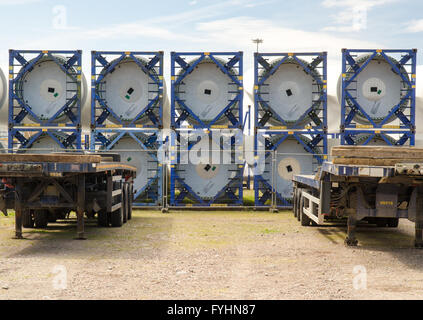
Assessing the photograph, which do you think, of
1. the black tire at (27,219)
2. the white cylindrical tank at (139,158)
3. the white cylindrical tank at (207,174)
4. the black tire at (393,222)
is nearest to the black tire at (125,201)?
the black tire at (27,219)

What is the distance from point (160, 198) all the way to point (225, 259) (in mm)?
8885

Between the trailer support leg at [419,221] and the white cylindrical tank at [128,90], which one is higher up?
the white cylindrical tank at [128,90]

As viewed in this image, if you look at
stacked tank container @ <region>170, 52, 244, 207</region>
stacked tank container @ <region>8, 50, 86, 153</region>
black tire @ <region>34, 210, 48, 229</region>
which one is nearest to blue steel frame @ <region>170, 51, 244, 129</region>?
stacked tank container @ <region>170, 52, 244, 207</region>

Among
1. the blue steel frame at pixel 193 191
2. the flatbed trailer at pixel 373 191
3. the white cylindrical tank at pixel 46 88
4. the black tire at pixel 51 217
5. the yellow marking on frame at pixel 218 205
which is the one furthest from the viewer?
the white cylindrical tank at pixel 46 88

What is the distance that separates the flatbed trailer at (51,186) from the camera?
910 cm

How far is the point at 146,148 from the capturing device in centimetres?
1700

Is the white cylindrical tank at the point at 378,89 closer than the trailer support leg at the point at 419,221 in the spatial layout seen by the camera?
No

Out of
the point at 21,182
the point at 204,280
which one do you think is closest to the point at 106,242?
the point at 21,182

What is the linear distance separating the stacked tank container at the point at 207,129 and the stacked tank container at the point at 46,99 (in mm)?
3430

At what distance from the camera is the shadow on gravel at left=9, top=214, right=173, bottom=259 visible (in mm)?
8688

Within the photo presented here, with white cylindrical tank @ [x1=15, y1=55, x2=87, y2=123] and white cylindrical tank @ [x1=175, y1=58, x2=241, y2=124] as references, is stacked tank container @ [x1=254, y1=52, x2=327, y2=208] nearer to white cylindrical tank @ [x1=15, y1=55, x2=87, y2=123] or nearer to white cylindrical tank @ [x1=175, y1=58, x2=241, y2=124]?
white cylindrical tank @ [x1=175, y1=58, x2=241, y2=124]

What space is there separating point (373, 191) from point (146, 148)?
30.6ft

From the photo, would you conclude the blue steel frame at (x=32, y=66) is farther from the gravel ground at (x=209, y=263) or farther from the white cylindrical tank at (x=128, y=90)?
the gravel ground at (x=209, y=263)

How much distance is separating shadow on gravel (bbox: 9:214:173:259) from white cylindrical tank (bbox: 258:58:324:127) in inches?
255
